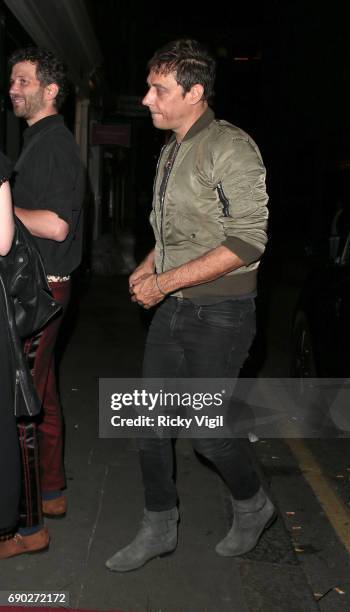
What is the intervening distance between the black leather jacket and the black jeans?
587mm

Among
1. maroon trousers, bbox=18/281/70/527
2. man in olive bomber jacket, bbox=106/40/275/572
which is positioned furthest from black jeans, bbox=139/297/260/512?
maroon trousers, bbox=18/281/70/527

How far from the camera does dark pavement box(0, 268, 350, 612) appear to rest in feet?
9.75

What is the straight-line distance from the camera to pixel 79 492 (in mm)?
4035

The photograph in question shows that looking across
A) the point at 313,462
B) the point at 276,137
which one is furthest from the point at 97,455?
the point at 276,137

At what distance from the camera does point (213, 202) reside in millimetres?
2924

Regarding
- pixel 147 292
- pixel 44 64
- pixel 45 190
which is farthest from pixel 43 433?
pixel 44 64

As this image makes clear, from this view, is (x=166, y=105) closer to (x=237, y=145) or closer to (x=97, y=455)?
(x=237, y=145)

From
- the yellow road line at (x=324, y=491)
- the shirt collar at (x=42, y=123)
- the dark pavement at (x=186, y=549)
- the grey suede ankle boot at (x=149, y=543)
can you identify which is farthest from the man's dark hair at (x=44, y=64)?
the yellow road line at (x=324, y=491)

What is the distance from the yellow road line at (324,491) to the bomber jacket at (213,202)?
1519 millimetres

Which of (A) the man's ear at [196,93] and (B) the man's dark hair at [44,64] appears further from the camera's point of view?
(B) the man's dark hair at [44,64]

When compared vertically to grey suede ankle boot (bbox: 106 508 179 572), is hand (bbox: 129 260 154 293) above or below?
above

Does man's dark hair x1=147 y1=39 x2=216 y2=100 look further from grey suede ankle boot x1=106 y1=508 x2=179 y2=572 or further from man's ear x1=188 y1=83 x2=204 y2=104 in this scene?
grey suede ankle boot x1=106 y1=508 x2=179 y2=572

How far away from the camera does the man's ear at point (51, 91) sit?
130 inches

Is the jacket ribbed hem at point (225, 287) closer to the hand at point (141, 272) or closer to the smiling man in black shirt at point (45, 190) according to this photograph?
the hand at point (141, 272)
